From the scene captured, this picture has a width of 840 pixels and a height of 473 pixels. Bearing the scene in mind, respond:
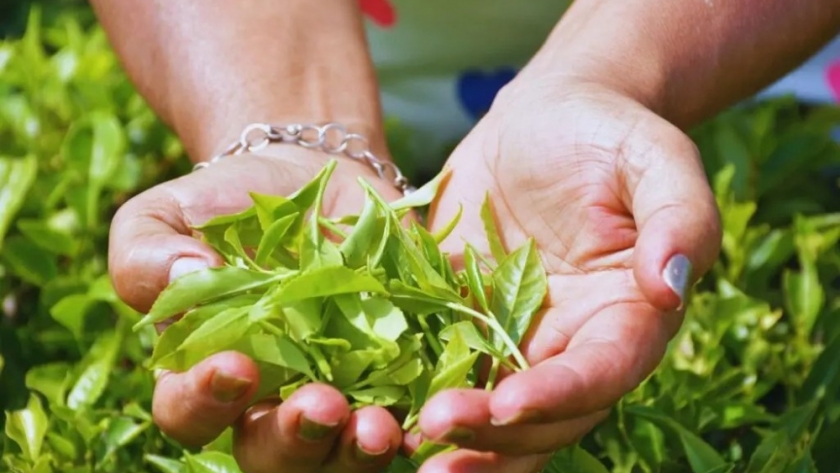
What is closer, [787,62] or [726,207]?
[787,62]

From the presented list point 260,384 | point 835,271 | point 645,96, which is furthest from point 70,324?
point 835,271

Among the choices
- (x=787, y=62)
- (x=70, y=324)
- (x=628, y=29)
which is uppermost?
(x=628, y=29)

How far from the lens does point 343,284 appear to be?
3.36 feet

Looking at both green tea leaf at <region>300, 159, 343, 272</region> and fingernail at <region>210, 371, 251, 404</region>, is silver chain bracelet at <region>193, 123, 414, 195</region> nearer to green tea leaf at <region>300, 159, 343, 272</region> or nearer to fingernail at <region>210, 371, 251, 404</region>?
green tea leaf at <region>300, 159, 343, 272</region>

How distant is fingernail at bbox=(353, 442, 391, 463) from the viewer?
37.3 inches

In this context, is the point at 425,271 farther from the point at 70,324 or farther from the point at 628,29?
the point at 70,324

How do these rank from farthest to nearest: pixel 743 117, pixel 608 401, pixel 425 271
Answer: pixel 743 117 < pixel 425 271 < pixel 608 401

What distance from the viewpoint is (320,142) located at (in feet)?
4.97

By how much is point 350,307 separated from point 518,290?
165mm

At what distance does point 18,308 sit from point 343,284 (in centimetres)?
78

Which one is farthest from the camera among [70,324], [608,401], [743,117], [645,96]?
[743,117]

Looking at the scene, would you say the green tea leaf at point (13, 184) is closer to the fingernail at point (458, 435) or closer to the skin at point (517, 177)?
the skin at point (517, 177)

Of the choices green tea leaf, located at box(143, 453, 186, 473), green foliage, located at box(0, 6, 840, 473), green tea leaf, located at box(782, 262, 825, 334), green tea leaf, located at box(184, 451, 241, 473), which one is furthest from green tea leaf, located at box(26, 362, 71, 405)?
green tea leaf, located at box(782, 262, 825, 334)

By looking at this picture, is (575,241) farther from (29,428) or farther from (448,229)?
(29,428)
